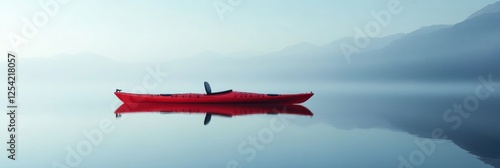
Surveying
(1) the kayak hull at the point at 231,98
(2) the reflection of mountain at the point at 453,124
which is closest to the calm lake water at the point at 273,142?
(2) the reflection of mountain at the point at 453,124

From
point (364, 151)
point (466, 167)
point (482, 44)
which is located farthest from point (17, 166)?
point (482, 44)

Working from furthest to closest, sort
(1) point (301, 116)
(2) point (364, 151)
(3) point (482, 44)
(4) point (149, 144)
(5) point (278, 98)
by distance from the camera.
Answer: (3) point (482, 44), (5) point (278, 98), (1) point (301, 116), (4) point (149, 144), (2) point (364, 151)

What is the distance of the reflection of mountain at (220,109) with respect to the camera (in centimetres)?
2542

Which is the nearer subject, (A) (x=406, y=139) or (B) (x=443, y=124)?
(A) (x=406, y=139)

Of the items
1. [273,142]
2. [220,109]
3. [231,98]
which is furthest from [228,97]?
[273,142]

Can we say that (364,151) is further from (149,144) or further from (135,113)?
(135,113)

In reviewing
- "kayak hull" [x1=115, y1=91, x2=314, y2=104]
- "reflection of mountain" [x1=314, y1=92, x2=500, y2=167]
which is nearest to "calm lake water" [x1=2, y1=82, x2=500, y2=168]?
"reflection of mountain" [x1=314, y1=92, x2=500, y2=167]

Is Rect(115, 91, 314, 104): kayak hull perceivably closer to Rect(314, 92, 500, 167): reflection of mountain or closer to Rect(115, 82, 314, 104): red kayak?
Rect(115, 82, 314, 104): red kayak

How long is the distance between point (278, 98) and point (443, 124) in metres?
9.76

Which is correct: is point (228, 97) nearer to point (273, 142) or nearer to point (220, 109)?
point (220, 109)

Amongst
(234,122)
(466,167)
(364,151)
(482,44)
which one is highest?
(482,44)

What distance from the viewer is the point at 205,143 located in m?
16.3

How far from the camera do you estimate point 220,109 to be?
2656cm

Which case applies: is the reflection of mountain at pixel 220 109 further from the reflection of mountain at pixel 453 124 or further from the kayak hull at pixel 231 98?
the reflection of mountain at pixel 453 124
